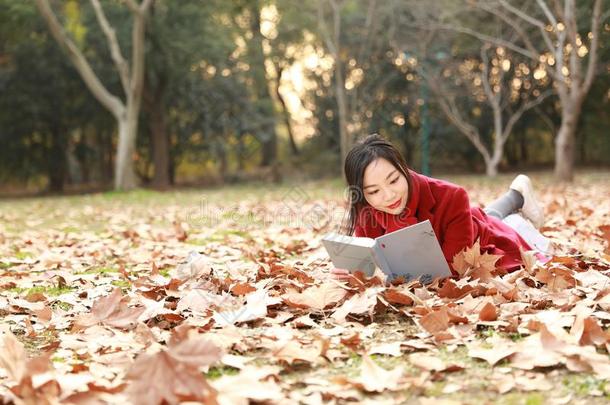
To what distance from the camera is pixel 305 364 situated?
1.74 m

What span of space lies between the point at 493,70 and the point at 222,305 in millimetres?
16377

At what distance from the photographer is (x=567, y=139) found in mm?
10922

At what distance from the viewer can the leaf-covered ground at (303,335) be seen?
59.3 inches

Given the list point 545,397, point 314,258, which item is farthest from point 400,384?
point 314,258

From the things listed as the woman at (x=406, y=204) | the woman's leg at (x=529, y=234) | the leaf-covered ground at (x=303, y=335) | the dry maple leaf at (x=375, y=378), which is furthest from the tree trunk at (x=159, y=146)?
the dry maple leaf at (x=375, y=378)

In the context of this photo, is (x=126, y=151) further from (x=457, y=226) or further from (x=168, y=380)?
(x=168, y=380)

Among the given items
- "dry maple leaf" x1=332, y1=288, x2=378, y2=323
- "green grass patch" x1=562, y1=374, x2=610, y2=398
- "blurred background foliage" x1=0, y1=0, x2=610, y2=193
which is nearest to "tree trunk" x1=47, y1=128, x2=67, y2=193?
"blurred background foliage" x1=0, y1=0, x2=610, y2=193

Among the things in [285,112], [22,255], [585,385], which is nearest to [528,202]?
[585,385]

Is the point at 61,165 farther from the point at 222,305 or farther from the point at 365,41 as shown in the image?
the point at 222,305

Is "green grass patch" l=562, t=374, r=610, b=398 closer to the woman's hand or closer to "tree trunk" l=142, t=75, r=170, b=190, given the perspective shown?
the woman's hand

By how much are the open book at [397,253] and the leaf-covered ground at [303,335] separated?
0.33ft

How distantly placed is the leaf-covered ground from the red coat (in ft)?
0.49

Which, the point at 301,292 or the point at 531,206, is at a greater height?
the point at 531,206

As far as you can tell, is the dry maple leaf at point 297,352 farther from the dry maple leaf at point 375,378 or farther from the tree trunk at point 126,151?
the tree trunk at point 126,151
